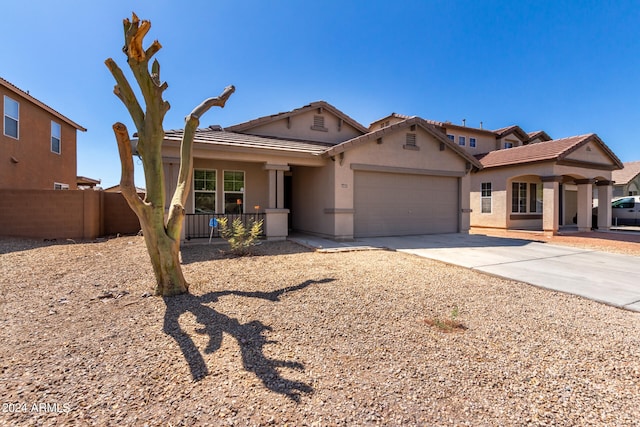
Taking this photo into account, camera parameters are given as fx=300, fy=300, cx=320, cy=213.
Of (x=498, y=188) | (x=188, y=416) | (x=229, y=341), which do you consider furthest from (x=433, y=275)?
(x=498, y=188)

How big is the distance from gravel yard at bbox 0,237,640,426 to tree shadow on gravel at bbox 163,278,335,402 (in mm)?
18

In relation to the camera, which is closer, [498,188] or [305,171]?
[305,171]

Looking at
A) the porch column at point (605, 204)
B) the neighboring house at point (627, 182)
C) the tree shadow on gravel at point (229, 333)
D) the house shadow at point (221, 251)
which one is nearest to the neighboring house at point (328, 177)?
the house shadow at point (221, 251)

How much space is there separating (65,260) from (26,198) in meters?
5.76

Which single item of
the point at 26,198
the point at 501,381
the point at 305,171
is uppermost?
the point at 305,171

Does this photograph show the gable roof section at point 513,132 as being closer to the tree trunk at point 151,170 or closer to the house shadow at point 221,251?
the house shadow at point 221,251

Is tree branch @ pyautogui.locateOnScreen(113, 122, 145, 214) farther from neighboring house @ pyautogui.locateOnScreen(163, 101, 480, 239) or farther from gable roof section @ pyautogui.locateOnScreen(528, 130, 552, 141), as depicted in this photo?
gable roof section @ pyautogui.locateOnScreen(528, 130, 552, 141)

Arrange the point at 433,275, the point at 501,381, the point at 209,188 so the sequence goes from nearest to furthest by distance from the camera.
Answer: the point at 501,381
the point at 433,275
the point at 209,188

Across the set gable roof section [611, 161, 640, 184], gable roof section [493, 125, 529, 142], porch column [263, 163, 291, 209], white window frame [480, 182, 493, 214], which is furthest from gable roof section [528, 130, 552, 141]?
porch column [263, 163, 291, 209]

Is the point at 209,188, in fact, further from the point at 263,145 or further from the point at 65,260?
the point at 65,260

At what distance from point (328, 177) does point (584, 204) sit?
50.4 feet

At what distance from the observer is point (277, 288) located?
5.29m

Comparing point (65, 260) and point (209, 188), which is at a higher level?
point (209, 188)

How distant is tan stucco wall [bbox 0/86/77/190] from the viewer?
42.5ft
